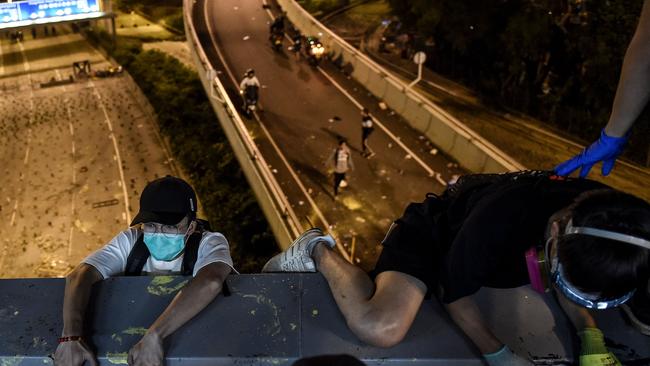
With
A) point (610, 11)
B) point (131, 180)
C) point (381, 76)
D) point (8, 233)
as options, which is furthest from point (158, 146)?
point (610, 11)

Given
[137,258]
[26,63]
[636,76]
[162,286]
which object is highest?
[636,76]

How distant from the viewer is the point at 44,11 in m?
24.2

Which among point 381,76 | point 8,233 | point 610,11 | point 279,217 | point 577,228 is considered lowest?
point 8,233

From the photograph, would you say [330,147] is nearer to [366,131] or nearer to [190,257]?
[366,131]

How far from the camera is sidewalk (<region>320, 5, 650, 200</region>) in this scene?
760 inches

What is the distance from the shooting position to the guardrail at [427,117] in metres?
14.5

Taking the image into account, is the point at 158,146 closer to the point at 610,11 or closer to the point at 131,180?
the point at 131,180

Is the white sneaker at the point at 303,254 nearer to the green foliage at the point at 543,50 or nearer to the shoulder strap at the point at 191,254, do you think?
the shoulder strap at the point at 191,254

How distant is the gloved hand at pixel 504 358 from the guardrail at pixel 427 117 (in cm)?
1143

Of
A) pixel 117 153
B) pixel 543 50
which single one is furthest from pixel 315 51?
pixel 543 50

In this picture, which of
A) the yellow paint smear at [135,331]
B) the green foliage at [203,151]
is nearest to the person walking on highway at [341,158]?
the green foliage at [203,151]

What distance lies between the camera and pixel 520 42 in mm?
24188

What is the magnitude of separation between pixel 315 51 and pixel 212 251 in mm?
19973

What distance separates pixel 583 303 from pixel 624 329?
1.66ft
